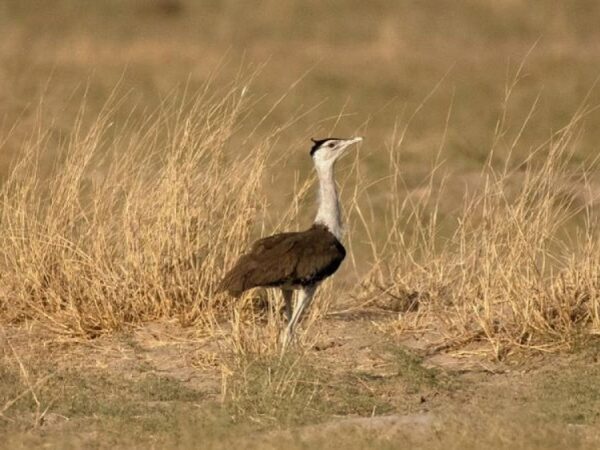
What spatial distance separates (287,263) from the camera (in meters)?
8.45

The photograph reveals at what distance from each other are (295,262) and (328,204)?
22.5 inches

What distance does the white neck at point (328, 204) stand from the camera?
8875 mm

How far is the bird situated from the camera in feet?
27.6

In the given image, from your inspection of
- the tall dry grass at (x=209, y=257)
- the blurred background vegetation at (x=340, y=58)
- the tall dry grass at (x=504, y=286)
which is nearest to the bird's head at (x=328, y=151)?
the tall dry grass at (x=209, y=257)

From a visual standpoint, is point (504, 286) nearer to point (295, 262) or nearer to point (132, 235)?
point (295, 262)

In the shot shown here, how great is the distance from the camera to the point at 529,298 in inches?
360

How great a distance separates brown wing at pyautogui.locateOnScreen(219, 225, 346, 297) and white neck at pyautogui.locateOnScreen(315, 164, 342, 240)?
0.52 feet

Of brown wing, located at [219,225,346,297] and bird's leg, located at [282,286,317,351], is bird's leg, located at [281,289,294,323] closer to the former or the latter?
bird's leg, located at [282,286,317,351]

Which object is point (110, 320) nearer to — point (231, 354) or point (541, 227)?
point (231, 354)

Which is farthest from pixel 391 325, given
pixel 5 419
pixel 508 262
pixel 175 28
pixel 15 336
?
pixel 175 28

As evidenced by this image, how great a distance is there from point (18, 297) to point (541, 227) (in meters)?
2.82

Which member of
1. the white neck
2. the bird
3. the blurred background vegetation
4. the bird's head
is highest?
the bird's head

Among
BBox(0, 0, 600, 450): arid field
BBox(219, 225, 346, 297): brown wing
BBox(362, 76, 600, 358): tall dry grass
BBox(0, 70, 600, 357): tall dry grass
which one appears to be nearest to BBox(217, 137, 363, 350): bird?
BBox(219, 225, 346, 297): brown wing

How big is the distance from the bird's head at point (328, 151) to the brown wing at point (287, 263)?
1.62 ft
